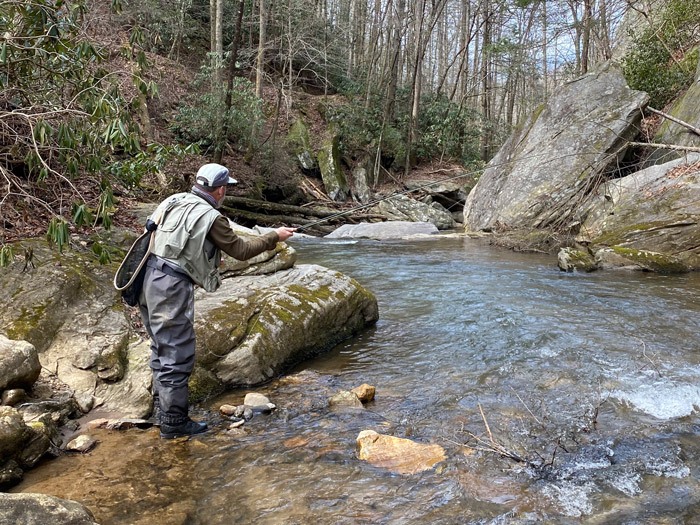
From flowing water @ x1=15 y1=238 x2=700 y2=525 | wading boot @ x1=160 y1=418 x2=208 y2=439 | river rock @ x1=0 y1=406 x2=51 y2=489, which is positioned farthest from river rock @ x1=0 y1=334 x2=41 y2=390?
wading boot @ x1=160 y1=418 x2=208 y2=439

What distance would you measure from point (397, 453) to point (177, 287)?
180 centimetres

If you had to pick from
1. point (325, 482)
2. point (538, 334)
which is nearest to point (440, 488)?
point (325, 482)

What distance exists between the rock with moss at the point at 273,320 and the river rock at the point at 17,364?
117 cm

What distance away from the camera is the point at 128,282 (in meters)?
3.42

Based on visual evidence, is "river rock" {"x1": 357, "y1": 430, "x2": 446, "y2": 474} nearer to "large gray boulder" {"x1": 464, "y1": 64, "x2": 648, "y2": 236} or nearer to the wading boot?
the wading boot

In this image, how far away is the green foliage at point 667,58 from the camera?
45.6ft

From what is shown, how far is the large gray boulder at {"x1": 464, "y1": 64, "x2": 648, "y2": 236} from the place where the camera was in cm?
1274

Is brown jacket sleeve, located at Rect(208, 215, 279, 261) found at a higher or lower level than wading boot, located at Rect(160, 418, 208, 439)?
higher

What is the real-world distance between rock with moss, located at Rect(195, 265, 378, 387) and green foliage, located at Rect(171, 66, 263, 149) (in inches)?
421

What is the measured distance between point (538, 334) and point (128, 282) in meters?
4.18

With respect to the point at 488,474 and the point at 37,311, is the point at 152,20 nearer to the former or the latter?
the point at 37,311

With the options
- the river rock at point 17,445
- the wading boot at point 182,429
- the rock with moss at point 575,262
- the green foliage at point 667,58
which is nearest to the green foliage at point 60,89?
the river rock at point 17,445

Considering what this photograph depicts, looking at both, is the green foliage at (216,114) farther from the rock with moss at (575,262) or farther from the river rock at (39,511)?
the river rock at (39,511)

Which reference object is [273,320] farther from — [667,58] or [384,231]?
[667,58]
